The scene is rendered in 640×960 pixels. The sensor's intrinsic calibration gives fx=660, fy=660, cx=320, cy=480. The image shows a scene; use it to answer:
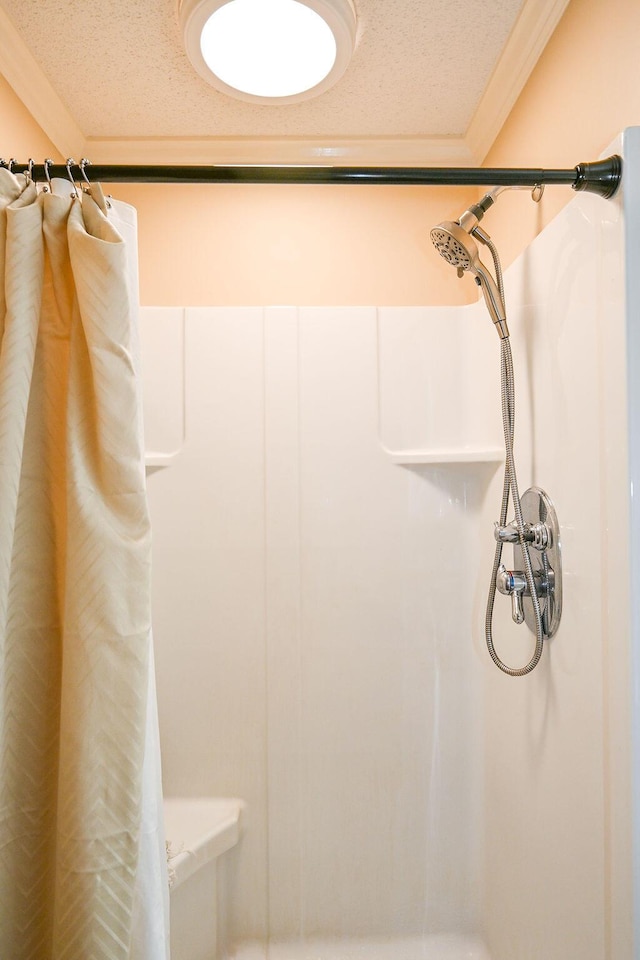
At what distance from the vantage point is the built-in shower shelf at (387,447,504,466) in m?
1.71

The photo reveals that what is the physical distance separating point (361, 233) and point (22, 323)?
4.34ft

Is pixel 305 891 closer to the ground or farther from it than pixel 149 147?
closer to the ground

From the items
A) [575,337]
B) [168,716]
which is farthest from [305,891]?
[575,337]

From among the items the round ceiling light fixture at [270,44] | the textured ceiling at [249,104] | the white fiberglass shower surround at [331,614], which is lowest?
the white fiberglass shower surround at [331,614]

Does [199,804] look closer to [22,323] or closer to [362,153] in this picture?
[22,323]

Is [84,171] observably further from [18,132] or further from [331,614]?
[331,614]

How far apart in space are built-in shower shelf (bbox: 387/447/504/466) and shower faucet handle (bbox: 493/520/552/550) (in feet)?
1.00

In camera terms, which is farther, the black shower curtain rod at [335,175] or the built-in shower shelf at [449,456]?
the built-in shower shelf at [449,456]

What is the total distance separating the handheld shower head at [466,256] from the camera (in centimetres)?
135

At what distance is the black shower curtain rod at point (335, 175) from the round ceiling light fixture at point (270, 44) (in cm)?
55

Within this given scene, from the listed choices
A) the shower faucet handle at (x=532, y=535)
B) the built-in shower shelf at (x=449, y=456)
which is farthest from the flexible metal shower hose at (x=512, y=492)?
the built-in shower shelf at (x=449, y=456)

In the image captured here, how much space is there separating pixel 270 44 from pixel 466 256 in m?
0.70

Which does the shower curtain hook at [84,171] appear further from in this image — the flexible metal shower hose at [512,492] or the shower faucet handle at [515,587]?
the shower faucet handle at [515,587]

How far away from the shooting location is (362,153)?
2008 mm
